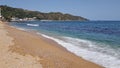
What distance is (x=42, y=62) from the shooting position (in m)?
11.1

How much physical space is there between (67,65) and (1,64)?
2.80 metres

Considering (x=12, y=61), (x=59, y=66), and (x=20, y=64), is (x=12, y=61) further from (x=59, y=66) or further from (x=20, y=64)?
(x=59, y=66)

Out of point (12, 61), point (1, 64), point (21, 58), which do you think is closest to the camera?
point (1, 64)

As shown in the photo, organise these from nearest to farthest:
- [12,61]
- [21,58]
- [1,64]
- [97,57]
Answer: [1,64], [12,61], [21,58], [97,57]

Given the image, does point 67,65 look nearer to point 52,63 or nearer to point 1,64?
point 52,63

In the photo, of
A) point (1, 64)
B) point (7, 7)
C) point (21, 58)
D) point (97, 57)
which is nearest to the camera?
point (1, 64)

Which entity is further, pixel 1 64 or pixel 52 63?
pixel 52 63

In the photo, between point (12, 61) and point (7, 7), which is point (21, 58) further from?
point (7, 7)

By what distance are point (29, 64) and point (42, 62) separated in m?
0.82

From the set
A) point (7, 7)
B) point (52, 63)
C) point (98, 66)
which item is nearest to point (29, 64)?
point (52, 63)

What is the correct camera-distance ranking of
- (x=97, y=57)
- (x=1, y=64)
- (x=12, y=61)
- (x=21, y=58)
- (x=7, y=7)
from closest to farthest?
(x=1, y=64) → (x=12, y=61) → (x=21, y=58) → (x=97, y=57) → (x=7, y=7)

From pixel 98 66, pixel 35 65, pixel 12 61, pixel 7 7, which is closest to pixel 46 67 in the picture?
pixel 35 65

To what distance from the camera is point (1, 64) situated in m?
10.2

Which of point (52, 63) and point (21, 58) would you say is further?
point (21, 58)
